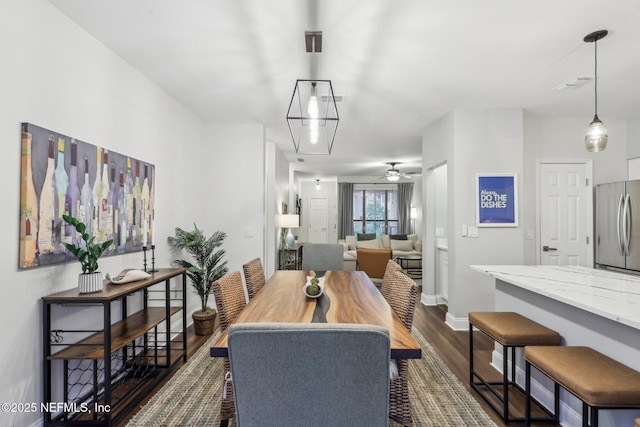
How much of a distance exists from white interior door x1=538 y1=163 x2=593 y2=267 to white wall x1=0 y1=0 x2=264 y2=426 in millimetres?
4552

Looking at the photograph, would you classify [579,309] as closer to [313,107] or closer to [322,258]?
[313,107]

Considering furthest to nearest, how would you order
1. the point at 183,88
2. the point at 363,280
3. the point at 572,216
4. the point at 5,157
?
the point at 572,216, the point at 183,88, the point at 363,280, the point at 5,157

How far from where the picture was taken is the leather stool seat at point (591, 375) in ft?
4.39

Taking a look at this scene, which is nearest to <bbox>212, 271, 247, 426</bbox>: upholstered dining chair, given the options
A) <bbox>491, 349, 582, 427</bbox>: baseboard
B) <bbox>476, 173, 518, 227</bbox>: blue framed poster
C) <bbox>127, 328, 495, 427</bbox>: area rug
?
<bbox>127, 328, 495, 427</bbox>: area rug

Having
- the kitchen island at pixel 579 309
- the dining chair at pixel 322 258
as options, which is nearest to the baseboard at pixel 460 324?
the kitchen island at pixel 579 309

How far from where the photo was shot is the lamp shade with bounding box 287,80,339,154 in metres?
2.25

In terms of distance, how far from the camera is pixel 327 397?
1.05 m

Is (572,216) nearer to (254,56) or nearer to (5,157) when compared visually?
(254,56)

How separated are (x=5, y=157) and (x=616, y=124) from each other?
6223 millimetres

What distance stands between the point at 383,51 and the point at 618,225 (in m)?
3.60

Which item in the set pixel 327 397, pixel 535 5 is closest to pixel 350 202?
pixel 535 5

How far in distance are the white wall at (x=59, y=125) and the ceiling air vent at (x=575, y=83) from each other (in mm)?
4021

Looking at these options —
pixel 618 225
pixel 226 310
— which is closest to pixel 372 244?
pixel 618 225

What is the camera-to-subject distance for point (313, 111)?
2.21m
